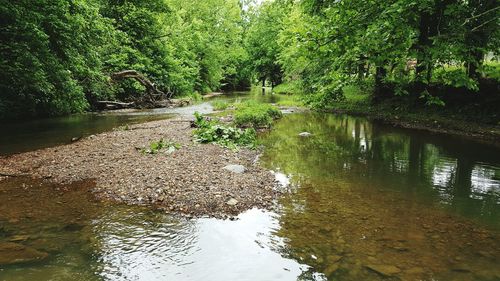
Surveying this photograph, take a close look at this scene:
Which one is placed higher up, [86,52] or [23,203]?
[86,52]

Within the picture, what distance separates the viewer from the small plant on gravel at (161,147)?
400 inches

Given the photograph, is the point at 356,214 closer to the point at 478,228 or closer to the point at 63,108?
the point at 478,228

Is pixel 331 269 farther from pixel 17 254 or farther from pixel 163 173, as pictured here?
pixel 163 173

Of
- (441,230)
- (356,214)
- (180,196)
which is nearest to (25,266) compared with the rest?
(180,196)

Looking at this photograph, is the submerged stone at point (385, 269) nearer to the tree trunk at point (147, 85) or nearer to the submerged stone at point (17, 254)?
the submerged stone at point (17, 254)

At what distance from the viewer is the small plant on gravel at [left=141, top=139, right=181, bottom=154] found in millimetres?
10148

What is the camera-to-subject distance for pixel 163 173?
8000mm

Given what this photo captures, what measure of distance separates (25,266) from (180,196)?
2.90m

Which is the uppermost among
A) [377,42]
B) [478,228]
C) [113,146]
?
[377,42]

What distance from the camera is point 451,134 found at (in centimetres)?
1492

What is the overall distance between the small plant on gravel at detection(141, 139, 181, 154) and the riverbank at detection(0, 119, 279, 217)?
32 millimetres

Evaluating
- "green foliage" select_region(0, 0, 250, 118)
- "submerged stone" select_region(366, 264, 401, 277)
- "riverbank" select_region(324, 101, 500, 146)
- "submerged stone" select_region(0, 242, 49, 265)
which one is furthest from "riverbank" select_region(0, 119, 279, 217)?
"riverbank" select_region(324, 101, 500, 146)

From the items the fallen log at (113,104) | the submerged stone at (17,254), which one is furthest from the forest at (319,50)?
the submerged stone at (17,254)

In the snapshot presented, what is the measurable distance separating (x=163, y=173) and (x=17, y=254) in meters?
3.52
